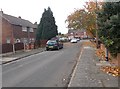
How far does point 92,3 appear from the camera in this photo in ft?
157

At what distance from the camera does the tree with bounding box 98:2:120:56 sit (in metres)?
14.1

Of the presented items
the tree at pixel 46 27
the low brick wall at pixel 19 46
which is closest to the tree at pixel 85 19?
the tree at pixel 46 27

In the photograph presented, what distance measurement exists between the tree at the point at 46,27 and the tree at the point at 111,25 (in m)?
49.8

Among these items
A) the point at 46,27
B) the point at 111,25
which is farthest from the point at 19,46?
the point at 111,25

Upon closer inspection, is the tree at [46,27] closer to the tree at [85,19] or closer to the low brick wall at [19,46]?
the tree at [85,19]

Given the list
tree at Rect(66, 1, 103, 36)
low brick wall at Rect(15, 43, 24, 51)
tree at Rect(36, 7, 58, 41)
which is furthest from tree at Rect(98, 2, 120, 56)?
tree at Rect(36, 7, 58, 41)

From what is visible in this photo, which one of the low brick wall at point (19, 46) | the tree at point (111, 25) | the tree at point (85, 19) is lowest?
the low brick wall at point (19, 46)

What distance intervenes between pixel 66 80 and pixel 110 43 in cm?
374

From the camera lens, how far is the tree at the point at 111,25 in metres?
14.1

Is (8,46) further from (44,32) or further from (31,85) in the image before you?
(44,32)

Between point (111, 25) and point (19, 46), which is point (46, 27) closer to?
point (19, 46)

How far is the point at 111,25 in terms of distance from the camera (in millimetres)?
14469

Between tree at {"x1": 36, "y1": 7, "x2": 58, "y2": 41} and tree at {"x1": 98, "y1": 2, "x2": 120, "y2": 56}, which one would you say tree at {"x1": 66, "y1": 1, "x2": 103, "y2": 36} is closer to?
tree at {"x1": 36, "y1": 7, "x2": 58, "y2": 41}

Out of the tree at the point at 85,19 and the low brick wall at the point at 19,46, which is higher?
the tree at the point at 85,19
